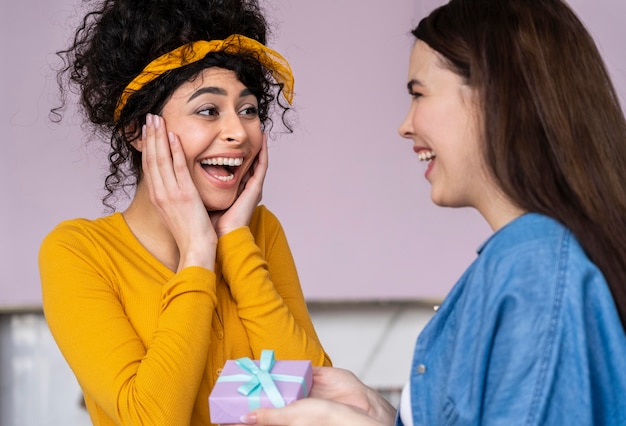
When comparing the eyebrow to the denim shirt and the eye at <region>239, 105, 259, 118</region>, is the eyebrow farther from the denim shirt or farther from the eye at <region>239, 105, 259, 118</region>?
the denim shirt

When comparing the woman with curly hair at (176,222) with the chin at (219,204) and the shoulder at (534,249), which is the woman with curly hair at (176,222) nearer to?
the chin at (219,204)

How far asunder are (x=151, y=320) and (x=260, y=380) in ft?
1.35

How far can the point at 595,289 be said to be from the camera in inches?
51.8

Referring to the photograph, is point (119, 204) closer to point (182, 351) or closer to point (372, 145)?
point (372, 145)

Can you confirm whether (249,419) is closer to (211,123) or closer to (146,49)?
(211,123)

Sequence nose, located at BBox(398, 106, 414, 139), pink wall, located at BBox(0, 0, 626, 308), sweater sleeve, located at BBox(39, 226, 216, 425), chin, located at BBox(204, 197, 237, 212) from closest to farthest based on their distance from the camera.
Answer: nose, located at BBox(398, 106, 414, 139), sweater sleeve, located at BBox(39, 226, 216, 425), chin, located at BBox(204, 197, 237, 212), pink wall, located at BBox(0, 0, 626, 308)

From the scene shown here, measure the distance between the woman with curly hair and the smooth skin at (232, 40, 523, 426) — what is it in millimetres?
363

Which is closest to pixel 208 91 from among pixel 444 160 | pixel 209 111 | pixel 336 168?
pixel 209 111

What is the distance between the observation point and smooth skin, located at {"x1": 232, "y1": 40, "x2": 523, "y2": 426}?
1448 mm

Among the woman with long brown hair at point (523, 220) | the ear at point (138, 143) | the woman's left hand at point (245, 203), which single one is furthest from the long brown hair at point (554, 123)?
the ear at point (138, 143)

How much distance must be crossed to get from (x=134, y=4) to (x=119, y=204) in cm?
136

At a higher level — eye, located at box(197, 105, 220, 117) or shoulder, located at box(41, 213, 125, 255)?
eye, located at box(197, 105, 220, 117)

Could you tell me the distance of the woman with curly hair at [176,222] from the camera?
1.81 m

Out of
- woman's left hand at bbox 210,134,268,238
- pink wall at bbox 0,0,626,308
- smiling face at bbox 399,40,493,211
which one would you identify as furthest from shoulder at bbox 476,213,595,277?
pink wall at bbox 0,0,626,308
